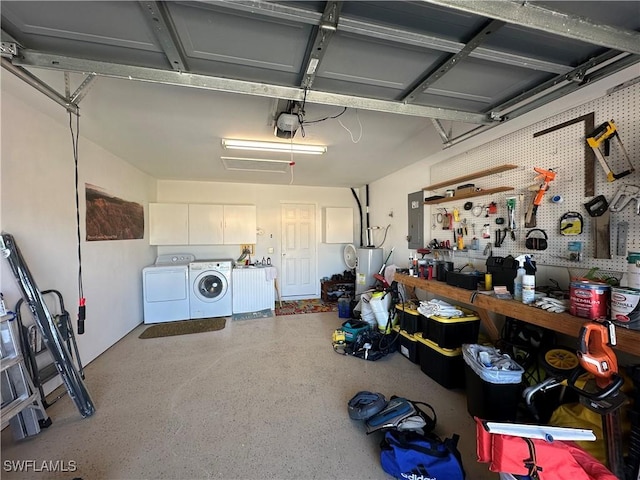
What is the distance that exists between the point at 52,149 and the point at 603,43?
4002 millimetres

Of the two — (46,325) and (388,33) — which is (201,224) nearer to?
(46,325)

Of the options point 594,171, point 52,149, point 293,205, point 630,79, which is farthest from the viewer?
point 293,205

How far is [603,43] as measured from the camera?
1.19 m

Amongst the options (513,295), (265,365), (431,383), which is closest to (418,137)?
(513,295)

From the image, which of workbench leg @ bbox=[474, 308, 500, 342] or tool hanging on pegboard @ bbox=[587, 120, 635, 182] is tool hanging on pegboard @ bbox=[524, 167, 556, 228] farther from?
workbench leg @ bbox=[474, 308, 500, 342]

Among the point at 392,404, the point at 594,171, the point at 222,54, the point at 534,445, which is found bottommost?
the point at 392,404

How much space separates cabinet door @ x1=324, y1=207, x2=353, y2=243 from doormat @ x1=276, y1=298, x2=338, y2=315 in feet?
4.46

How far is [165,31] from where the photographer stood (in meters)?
1.16

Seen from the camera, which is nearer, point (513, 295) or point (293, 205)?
point (513, 295)

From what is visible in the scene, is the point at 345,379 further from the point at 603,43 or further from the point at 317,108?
the point at 603,43

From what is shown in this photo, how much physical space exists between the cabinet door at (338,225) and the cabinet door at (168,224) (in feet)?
9.09

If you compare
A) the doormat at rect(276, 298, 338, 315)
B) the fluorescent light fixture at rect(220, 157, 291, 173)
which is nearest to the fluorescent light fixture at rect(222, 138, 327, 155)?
the fluorescent light fixture at rect(220, 157, 291, 173)

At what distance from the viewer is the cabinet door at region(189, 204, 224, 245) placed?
4.62 meters

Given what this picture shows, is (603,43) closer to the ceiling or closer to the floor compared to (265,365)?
closer to the ceiling
